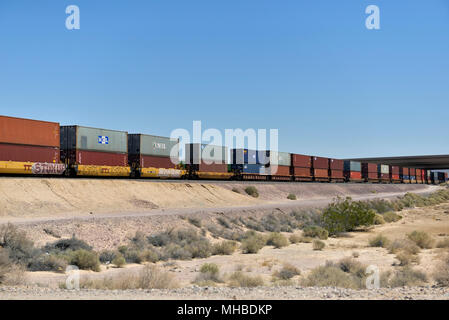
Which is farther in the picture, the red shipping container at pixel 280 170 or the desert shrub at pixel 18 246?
the red shipping container at pixel 280 170

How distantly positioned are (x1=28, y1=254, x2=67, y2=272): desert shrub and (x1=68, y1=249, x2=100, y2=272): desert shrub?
501 millimetres

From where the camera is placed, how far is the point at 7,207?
76.1 feet

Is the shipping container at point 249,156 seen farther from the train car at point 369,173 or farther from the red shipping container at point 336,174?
the train car at point 369,173

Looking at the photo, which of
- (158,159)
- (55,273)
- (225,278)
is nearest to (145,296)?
(225,278)

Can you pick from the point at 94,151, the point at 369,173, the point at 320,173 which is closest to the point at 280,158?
the point at 320,173

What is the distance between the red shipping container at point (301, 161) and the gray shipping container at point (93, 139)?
31805mm

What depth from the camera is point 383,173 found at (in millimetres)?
95250

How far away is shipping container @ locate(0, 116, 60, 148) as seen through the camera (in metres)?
26.6

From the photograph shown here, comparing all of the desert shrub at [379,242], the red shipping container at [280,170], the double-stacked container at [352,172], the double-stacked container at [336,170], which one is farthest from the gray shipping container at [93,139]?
the double-stacked container at [352,172]

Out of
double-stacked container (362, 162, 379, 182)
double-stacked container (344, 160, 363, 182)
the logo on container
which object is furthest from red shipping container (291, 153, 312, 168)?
the logo on container

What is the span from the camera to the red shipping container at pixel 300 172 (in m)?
62.3

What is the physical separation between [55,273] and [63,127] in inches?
803

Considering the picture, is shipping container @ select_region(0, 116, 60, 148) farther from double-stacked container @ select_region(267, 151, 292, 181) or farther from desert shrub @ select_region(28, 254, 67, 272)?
double-stacked container @ select_region(267, 151, 292, 181)
